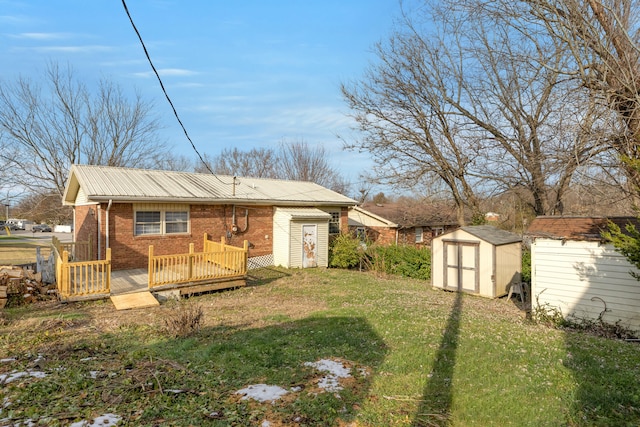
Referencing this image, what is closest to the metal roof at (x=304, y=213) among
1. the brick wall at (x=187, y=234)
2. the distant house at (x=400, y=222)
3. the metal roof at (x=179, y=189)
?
the metal roof at (x=179, y=189)

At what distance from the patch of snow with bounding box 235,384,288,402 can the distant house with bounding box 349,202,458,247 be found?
20521mm

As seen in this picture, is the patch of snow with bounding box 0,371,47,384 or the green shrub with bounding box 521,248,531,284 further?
the green shrub with bounding box 521,248,531,284

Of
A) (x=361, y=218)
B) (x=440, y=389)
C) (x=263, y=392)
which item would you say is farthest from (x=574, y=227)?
(x=361, y=218)

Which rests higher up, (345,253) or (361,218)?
(361,218)

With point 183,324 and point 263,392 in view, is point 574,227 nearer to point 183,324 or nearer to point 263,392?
point 263,392

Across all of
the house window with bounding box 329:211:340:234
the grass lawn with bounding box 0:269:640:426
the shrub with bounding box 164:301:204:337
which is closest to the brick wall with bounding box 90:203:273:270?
the house window with bounding box 329:211:340:234

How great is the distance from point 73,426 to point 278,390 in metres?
2.17

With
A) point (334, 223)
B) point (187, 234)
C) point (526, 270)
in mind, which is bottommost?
point (526, 270)

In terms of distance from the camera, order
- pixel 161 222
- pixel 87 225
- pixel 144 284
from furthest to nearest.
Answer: pixel 87 225 < pixel 161 222 < pixel 144 284

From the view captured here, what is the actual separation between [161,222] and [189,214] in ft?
3.86

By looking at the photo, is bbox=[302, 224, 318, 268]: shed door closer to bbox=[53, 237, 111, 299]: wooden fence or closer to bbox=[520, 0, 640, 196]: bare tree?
bbox=[53, 237, 111, 299]: wooden fence

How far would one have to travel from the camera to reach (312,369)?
208 inches

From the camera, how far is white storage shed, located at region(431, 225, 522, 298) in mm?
13336

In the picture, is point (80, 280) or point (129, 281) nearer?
point (80, 280)
